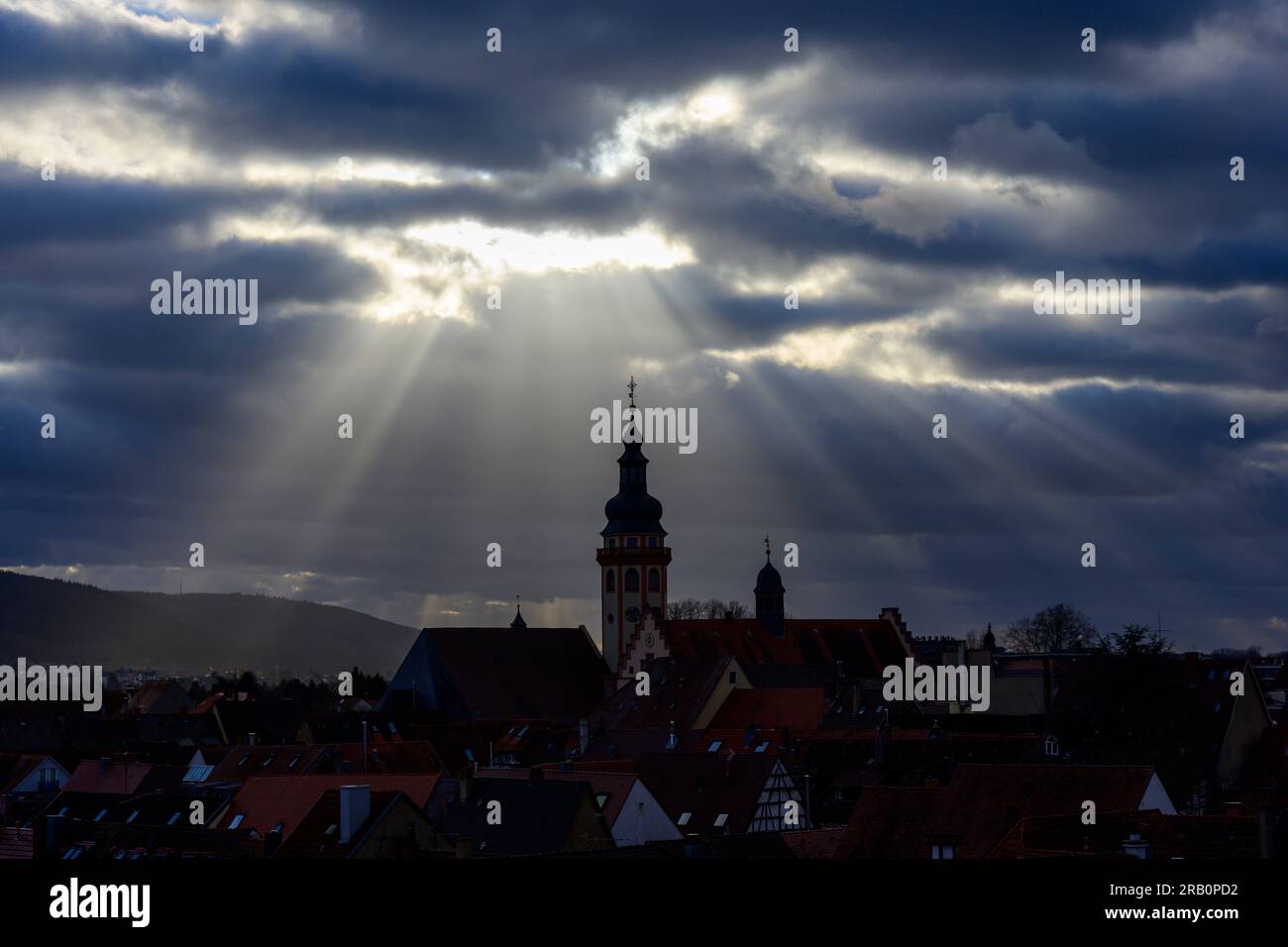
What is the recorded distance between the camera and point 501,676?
140m

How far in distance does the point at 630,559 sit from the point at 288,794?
281ft

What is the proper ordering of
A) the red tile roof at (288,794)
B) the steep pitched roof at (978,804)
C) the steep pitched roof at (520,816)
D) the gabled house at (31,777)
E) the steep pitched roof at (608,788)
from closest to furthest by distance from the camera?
the steep pitched roof at (978,804) < the steep pitched roof at (520,816) < the red tile roof at (288,794) < the steep pitched roof at (608,788) < the gabled house at (31,777)

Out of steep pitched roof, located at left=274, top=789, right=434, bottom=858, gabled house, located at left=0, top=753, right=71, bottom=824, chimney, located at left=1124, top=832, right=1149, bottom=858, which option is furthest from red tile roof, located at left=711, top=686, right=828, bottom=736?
chimney, located at left=1124, top=832, right=1149, bottom=858

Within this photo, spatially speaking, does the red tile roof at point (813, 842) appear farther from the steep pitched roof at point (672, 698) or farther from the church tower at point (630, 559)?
the church tower at point (630, 559)

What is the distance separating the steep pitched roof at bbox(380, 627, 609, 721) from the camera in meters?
138

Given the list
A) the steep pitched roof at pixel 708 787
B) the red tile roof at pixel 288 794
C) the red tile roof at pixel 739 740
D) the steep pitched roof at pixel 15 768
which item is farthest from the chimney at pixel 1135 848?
the steep pitched roof at pixel 15 768

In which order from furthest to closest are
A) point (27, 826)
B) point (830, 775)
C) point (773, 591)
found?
point (773, 591), point (830, 775), point (27, 826)

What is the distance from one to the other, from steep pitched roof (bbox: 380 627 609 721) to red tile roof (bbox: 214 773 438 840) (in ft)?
254

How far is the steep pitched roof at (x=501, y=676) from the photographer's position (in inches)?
5423

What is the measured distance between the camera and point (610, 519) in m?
144

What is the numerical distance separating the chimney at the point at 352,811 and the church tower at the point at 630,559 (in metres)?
93.9

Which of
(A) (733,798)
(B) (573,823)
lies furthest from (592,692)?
(B) (573,823)
